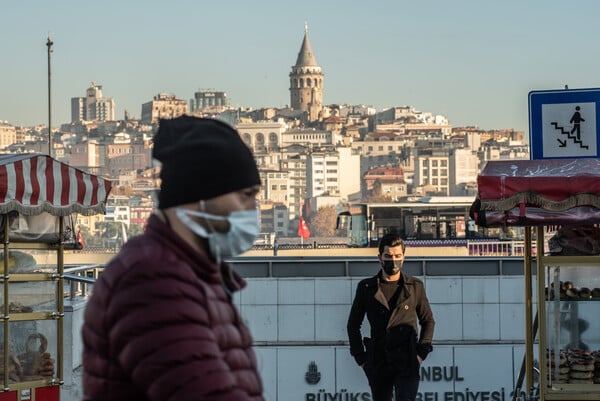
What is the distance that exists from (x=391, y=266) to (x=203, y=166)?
5.16 m

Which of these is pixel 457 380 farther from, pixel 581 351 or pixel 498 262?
pixel 581 351

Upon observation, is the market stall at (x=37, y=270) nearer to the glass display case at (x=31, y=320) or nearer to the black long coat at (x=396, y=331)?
the glass display case at (x=31, y=320)

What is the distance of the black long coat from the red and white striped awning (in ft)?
4.88

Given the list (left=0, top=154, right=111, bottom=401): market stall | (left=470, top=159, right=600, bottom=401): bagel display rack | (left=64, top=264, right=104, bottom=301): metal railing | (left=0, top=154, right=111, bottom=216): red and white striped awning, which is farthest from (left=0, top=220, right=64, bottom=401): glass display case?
(left=64, top=264, right=104, bottom=301): metal railing

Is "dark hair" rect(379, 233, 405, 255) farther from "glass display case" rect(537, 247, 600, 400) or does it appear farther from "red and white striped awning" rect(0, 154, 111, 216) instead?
"red and white striped awning" rect(0, 154, 111, 216)

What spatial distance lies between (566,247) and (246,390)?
4.67 metres

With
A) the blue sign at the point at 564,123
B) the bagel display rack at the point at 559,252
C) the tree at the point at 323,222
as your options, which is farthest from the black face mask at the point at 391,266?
the tree at the point at 323,222

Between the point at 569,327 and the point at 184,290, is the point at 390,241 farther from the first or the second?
the point at 184,290

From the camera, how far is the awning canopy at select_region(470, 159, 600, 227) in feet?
21.4

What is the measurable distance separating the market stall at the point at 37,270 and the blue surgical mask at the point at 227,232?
4948 mm

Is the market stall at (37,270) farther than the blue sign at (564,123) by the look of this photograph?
Answer: No

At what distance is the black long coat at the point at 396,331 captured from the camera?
764cm

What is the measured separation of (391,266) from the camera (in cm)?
759

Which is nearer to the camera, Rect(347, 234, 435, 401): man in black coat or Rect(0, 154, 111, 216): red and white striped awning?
Rect(0, 154, 111, 216): red and white striped awning
